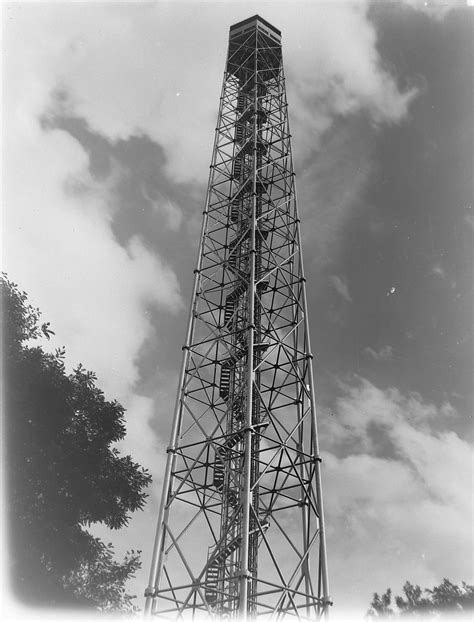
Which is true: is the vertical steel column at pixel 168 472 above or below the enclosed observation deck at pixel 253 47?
below

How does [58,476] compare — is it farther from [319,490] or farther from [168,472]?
[319,490]

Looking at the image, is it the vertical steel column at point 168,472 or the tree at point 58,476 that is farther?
the tree at point 58,476

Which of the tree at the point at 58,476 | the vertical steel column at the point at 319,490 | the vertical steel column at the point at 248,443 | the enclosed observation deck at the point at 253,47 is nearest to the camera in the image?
the vertical steel column at the point at 248,443

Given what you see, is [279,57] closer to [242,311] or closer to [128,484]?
[242,311]

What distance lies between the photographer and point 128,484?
22.8 m

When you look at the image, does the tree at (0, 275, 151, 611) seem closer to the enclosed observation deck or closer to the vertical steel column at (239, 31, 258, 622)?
the vertical steel column at (239, 31, 258, 622)

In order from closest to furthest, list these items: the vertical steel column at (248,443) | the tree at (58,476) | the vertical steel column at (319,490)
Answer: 1. the vertical steel column at (248,443)
2. the vertical steel column at (319,490)
3. the tree at (58,476)

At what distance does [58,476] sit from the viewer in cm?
2130

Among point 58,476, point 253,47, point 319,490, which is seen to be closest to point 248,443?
point 319,490

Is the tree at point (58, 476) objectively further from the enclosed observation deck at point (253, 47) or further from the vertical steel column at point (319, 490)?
the enclosed observation deck at point (253, 47)

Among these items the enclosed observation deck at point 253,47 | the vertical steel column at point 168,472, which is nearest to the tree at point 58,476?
the vertical steel column at point 168,472

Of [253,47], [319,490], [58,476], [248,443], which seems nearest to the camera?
[248,443]

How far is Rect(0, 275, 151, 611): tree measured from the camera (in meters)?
19.7

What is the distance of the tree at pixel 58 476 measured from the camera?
64.5 ft
